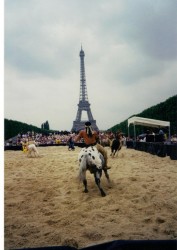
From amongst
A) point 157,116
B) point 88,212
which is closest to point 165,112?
point 157,116

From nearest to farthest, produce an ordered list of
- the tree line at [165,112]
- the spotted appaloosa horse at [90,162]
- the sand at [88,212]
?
the sand at [88,212] < the spotted appaloosa horse at [90,162] < the tree line at [165,112]

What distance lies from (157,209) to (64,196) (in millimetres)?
2214

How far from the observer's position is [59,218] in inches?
194

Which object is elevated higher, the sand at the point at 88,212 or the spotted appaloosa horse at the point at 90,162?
the spotted appaloosa horse at the point at 90,162

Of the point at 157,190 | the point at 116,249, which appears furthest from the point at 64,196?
the point at 116,249

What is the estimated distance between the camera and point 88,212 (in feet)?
17.0

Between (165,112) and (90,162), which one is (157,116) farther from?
(90,162)

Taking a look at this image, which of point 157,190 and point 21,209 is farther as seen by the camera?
point 157,190

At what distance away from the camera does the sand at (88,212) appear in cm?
411

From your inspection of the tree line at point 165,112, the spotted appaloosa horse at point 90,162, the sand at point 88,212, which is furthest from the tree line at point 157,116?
the spotted appaloosa horse at point 90,162

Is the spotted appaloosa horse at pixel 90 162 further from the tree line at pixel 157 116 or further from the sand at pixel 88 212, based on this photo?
the tree line at pixel 157 116

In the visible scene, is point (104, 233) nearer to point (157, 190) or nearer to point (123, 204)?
point (123, 204)

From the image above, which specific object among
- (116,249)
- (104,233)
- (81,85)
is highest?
(81,85)

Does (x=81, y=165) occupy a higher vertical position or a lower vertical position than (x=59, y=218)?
higher
